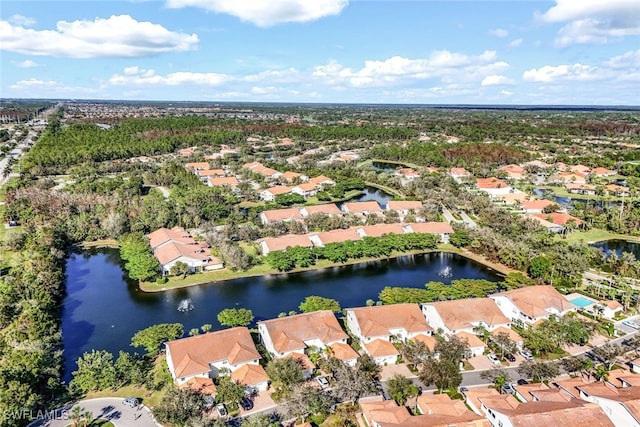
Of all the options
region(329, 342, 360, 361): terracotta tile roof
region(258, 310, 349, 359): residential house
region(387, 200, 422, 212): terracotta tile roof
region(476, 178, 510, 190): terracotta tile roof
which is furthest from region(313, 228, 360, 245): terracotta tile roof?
region(476, 178, 510, 190): terracotta tile roof

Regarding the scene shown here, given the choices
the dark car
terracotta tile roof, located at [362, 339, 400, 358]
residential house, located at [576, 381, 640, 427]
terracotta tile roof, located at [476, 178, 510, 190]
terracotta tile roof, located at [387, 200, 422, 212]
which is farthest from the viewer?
terracotta tile roof, located at [476, 178, 510, 190]

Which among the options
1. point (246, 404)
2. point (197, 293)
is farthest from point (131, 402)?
point (197, 293)

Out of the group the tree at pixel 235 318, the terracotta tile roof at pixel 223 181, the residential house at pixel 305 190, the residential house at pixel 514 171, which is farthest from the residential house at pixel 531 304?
the residential house at pixel 514 171

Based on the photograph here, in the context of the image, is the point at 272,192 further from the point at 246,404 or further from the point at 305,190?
the point at 246,404

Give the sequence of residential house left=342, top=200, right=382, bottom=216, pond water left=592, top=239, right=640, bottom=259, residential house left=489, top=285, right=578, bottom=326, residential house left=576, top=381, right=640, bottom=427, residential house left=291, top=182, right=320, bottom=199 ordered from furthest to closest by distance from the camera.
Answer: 1. residential house left=291, top=182, right=320, bottom=199
2. residential house left=342, top=200, right=382, bottom=216
3. pond water left=592, top=239, right=640, bottom=259
4. residential house left=489, top=285, right=578, bottom=326
5. residential house left=576, top=381, right=640, bottom=427

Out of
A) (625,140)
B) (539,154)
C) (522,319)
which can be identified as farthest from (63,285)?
(625,140)

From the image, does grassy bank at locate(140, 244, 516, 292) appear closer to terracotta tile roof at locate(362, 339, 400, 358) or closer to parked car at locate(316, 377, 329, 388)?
terracotta tile roof at locate(362, 339, 400, 358)

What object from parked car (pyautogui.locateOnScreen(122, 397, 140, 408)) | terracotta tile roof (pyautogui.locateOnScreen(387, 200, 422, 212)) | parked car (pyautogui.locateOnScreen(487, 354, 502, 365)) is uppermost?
terracotta tile roof (pyautogui.locateOnScreen(387, 200, 422, 212))
